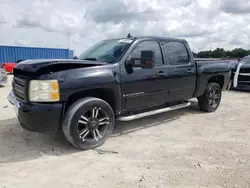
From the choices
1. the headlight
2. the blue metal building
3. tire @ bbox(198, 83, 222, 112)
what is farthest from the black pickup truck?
the blue metal building

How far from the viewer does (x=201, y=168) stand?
3303mm

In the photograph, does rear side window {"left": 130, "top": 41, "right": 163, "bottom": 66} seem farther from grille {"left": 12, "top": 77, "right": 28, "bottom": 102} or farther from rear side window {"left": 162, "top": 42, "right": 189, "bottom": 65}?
grille {"left": 12, "top": 77, "right": 28, "bottom": 102}

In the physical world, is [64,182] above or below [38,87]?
below

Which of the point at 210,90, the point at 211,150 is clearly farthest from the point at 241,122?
the point at 211,150

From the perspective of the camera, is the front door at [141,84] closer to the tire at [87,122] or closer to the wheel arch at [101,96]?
the wheel arch at [101,96]

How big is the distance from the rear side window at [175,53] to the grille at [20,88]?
279cm

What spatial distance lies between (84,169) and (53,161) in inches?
21.1

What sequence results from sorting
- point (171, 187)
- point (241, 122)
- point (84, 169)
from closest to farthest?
point (171, 187), point (84, 169), point (241, 122)

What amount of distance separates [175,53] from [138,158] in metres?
2.65

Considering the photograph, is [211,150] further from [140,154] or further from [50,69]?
[50,69]

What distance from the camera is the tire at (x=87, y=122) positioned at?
3615mm

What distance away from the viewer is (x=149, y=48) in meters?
4.78

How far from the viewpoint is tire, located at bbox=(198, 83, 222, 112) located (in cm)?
620

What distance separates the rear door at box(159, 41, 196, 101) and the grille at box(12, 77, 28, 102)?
252 cm
